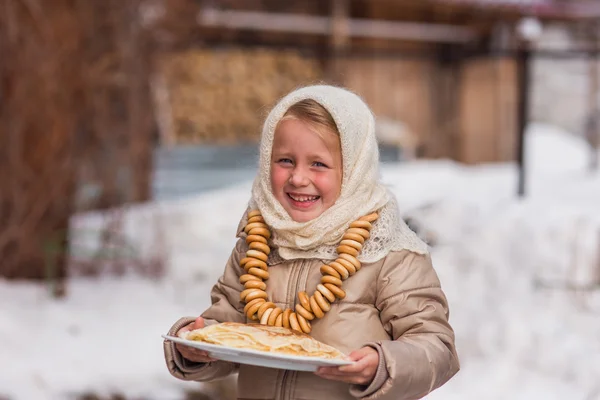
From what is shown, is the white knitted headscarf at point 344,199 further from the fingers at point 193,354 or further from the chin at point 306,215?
the fingers at point 193,354

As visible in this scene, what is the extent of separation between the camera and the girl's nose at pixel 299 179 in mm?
1984

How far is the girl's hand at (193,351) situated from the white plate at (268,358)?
141 millimetres

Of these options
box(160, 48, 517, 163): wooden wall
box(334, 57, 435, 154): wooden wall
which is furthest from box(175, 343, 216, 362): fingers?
box(334, 57, 435, 154): wooden wall

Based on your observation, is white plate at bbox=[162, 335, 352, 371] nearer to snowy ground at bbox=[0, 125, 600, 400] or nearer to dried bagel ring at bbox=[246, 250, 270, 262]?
dried bagel ring at bbox=[246, 250, 270, 262]

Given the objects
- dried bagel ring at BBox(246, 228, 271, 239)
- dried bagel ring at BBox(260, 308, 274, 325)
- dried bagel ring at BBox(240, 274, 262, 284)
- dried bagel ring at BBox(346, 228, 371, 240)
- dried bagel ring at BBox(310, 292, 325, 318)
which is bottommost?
dried bagel ring at BBox(260, 308, 274, 325)

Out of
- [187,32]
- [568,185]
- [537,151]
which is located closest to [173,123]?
[187,32]

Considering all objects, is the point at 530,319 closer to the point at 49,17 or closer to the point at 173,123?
the point at 49,17

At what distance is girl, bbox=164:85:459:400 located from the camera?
198 cm

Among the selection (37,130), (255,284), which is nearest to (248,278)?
(255,284)

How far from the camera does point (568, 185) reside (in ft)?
30.1

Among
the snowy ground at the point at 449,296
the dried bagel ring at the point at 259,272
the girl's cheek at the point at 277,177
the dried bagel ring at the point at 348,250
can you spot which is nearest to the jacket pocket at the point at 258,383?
the dried bagel ring at the point at 259,272

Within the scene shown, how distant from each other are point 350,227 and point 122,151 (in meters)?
5.43

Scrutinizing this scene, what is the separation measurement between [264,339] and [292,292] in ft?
0.73

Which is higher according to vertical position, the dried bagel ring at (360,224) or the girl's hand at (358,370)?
the dried bagel ring at (360,224)
